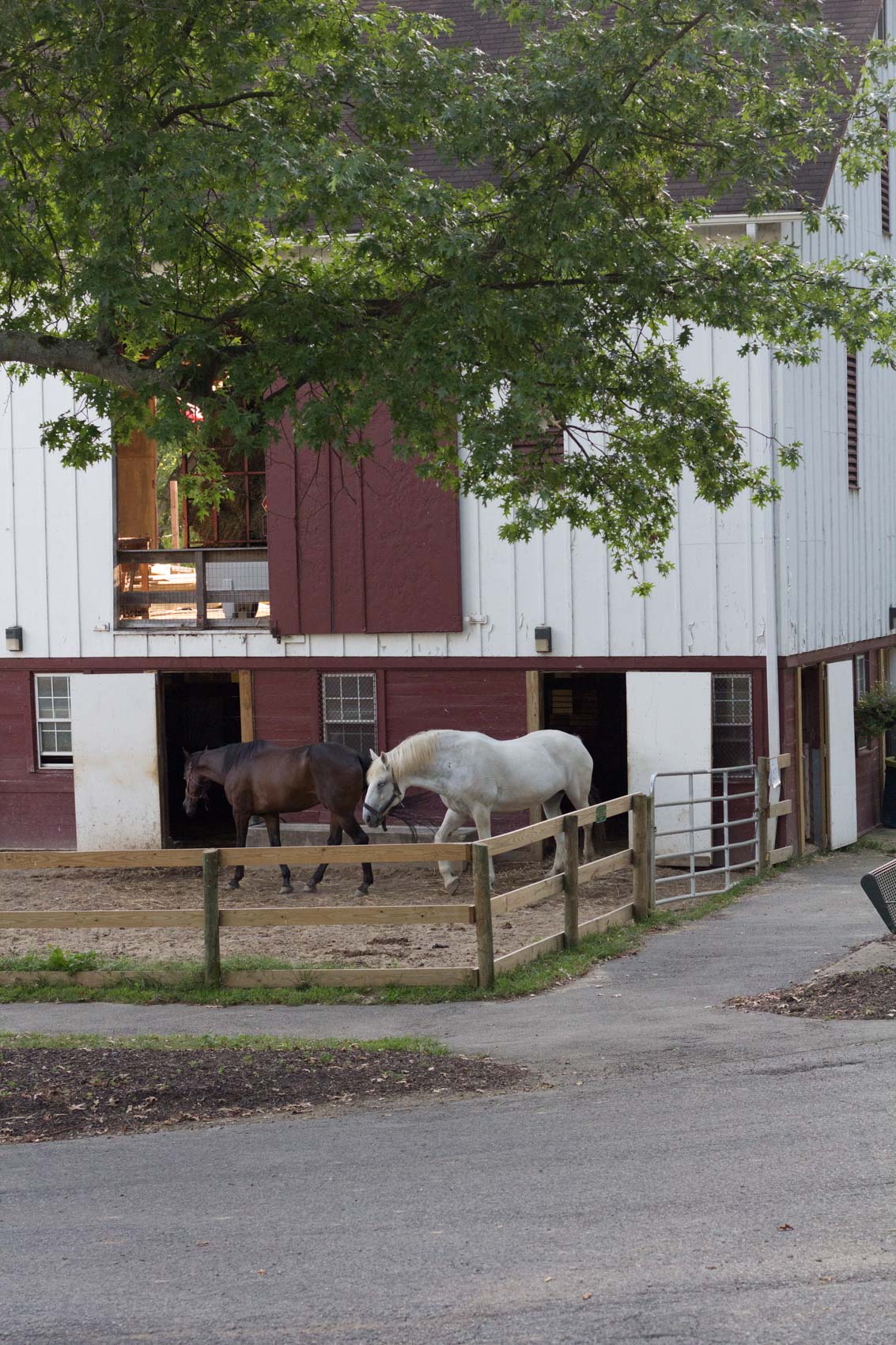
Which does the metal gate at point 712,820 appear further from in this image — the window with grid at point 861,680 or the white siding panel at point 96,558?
the white siding panel at point 96,558

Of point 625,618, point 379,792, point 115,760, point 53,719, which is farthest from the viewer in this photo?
point 53,719

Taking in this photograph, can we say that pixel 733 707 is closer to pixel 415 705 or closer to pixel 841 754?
pixel 841 754

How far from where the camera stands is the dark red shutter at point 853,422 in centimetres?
1909

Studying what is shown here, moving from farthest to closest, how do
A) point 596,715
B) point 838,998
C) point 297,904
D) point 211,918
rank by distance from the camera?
point 596,715
point 297,904
point 211,918
point 838,998

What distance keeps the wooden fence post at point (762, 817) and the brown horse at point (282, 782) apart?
419 centimetres

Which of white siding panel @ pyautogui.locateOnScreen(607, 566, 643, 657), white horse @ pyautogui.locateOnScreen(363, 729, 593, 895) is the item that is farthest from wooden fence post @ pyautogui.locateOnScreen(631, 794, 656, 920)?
white siding panel @ pyautogui.locateOnScreen(607, 566, 643, 657)

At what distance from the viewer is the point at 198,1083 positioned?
782cm

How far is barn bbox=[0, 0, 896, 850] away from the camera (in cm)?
1603

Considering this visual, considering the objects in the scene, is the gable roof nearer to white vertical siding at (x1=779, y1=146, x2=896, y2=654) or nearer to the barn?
the barn

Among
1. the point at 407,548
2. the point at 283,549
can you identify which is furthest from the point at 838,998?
the point at 283,549

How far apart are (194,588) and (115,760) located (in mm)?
2354

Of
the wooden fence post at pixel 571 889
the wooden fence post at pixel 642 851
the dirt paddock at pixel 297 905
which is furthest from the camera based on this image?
the wooden fence post at pixel 642 851

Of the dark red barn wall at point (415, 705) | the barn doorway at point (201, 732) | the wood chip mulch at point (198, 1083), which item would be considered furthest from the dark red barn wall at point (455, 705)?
the wood chip mulch at point (198, 1083)

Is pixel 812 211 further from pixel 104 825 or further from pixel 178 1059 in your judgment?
pixel 104 825
